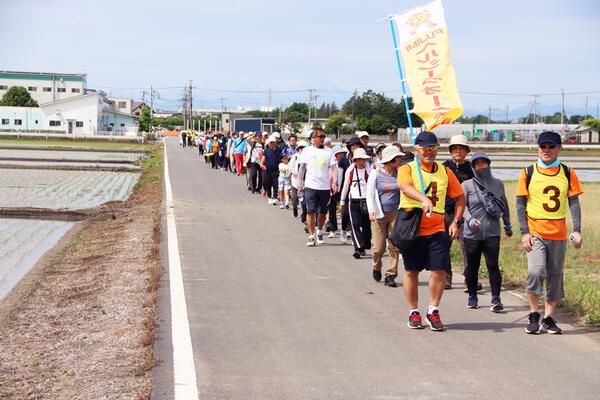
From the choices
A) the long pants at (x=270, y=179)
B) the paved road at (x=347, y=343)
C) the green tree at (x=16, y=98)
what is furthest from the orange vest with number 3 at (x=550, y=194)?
the green tree at (x=16, y=98)

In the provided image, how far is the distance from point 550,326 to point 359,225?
15.6 ft

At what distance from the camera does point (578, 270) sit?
449 inches

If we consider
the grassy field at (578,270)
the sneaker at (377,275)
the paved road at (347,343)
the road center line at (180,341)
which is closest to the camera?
the road center line at (180,341)

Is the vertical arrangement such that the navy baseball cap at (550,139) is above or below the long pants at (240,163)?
above

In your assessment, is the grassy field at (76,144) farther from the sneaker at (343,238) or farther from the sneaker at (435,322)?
the sneaker at (435,322)

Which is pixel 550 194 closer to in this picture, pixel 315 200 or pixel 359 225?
pixel 359 225

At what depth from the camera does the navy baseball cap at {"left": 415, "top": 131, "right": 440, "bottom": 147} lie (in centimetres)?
747

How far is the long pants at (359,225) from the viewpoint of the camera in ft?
39.0

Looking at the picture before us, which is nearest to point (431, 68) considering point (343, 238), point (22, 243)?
point (343, 238)

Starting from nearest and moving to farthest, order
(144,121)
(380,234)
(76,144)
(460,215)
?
(460,215) → (380,234) → (76,144) → (144,121)

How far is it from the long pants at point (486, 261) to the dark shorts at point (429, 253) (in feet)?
4.04

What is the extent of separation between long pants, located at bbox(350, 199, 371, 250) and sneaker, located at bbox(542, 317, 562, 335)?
15.3ft

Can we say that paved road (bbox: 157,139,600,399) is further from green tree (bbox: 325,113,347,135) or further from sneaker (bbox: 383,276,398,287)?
green tree (bbox: 325,113,347,135)

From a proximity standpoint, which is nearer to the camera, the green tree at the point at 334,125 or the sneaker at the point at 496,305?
the sneaker at the point at 496,305
